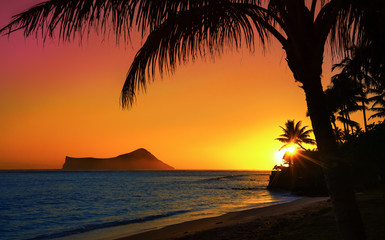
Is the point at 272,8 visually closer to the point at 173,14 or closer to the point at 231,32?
the point at 231,32

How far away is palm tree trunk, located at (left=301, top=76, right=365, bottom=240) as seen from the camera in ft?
7.70

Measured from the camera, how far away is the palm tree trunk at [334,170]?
2.35 metres

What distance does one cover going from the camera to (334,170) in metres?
2.39

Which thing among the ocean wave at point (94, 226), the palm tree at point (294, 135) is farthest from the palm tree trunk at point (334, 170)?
the palm tree at point (294, 135)

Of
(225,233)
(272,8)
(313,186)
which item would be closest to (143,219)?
(225,233)

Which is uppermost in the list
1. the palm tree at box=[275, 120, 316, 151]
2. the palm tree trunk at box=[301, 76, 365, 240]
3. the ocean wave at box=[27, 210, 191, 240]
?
the palm tree at box=[275, 120, 316, 151]

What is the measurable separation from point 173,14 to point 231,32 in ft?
2.57

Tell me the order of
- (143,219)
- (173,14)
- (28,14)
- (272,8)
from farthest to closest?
(143,219)
(272,8)
(173,14)
(28,14)

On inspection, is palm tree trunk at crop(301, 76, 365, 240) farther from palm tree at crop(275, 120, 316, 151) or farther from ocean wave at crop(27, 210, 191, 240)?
palm tree at crop(275, 120, 316, 151)

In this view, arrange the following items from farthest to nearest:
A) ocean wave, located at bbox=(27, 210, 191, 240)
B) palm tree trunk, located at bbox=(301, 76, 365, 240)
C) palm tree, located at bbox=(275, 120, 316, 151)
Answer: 1. palm tree, located at bbox=(275, 120, 316, 151)
2. ocean wave, located at bbox=(27, 210, 191, 240)
3. palm tree trunk, located at bbox=(301, 76, 365, 240)

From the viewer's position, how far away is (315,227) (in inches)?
361

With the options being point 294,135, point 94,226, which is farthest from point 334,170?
point 294,135

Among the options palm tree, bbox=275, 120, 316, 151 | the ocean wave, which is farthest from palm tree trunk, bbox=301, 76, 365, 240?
palm tree, bbox=275, 120, 316, 151

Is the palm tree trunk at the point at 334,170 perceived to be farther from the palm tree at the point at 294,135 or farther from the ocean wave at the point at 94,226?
the palm tree at the point at 294,135
